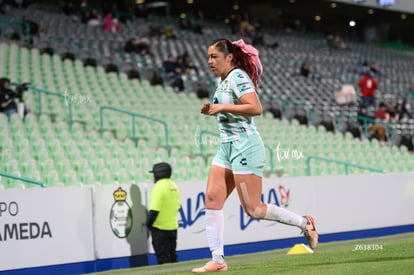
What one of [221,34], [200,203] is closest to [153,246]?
[200,203]

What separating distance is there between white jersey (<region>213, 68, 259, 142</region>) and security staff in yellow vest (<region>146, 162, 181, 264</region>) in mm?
4565

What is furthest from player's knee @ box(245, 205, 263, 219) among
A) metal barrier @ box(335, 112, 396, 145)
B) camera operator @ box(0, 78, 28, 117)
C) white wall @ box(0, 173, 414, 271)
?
metal barrier @ box(335, 112, 396, 145)

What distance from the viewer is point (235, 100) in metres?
7.42

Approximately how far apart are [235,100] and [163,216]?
4831mm

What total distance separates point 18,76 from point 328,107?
1033 centimetres

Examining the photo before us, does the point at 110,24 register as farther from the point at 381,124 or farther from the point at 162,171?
the point at 162,171

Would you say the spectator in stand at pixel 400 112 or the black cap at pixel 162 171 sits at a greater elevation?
the spectator in stand at pixel 400 112

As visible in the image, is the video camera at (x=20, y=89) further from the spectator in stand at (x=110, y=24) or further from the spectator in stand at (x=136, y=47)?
the spectator in stand at (x=110, y=24)

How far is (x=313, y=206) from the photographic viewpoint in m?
15.9

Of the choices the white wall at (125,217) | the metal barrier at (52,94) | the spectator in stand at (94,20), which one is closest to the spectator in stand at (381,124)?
the white wall at (125,217)

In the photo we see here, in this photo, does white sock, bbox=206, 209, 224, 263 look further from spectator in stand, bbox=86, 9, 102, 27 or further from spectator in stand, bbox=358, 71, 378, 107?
spectator in stand, bbox=86, 9, 102, 27

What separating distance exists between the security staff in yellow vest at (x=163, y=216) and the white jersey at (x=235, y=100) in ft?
15.0

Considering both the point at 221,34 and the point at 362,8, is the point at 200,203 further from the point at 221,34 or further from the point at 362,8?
the point at 362,8

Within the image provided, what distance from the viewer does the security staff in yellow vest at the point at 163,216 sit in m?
11.9
